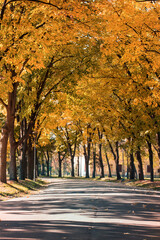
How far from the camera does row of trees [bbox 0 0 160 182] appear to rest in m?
16.4

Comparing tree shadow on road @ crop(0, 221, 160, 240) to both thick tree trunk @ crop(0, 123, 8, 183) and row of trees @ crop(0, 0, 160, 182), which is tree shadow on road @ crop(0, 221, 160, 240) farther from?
thick tree trunk @ crop(0, 123, 8, 183)

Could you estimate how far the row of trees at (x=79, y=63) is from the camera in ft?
53.9

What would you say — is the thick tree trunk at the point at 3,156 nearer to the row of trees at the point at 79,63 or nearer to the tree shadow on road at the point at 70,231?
the row of trees at the point at 79,63

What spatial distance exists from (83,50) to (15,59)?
977cm

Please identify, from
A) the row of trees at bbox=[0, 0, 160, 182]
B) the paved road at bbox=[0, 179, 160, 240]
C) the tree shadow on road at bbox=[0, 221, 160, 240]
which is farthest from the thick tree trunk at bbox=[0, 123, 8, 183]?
the tree shadow on road at bbox=[0, 221, 160, 240]

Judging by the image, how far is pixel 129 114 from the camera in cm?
3328

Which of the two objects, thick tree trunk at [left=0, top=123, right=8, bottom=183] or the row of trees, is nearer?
the row of trees

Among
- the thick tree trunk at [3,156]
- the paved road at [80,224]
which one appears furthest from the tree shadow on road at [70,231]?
the thick tree trunk at [3,156]

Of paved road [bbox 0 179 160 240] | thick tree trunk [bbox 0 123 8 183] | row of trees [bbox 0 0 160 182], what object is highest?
row of trees [bbox 0 0 160 182]

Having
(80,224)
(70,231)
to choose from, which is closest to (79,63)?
(80,224)

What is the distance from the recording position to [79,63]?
26688 millimetres

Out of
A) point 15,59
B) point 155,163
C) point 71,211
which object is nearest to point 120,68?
point 15,59

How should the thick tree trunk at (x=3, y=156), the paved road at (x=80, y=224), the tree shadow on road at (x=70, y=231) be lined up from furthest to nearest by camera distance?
the thick tree trunk at (x=3, y=156), the paved road at (x=80, y=224), the tree shadow on road at (x=70, y=231)

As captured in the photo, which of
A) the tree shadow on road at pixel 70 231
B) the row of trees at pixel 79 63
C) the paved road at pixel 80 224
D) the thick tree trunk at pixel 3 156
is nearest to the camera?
the tree shadow on road at pixel 70 231
